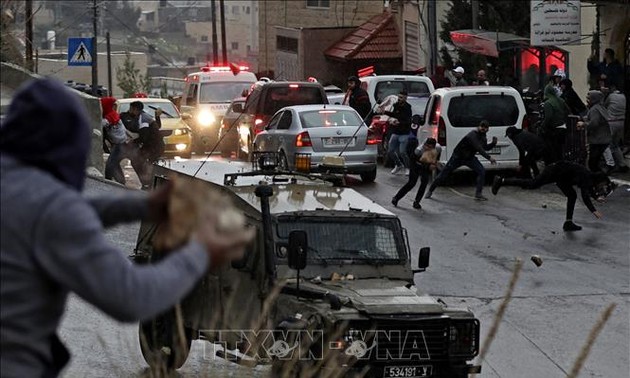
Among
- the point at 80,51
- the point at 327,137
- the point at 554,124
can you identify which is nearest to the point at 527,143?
the point at 554,124

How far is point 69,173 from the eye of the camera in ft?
11.3

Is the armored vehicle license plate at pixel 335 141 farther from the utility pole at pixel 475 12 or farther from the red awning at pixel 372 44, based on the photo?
the red awning at pixel 372 44

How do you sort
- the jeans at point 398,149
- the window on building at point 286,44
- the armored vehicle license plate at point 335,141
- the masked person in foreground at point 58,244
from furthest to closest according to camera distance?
1. the window on building at point 286,44
2. the jeans at point 398,149
3. the armored vehicle license plate at point 335,141
4. the masked person in foreground at point 58,244

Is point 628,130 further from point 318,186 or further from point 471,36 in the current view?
point 318,186

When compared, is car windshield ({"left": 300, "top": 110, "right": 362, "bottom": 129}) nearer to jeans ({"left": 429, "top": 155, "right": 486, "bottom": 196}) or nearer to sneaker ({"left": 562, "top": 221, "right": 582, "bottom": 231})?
jeans ({"left": 429, "top": 155, "right": 486, "bottom": 196})

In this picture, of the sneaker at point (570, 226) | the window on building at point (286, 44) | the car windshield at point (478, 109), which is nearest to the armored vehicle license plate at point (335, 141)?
the car windshield at point (478, 109)

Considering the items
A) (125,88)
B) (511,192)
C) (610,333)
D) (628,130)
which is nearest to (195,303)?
(610,333)

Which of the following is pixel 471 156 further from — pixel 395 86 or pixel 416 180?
pixel 395 86

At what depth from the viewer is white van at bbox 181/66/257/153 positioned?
32.7 meters

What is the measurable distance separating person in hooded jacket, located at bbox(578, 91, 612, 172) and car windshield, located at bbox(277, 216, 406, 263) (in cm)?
1318

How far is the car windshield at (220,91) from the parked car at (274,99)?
582 cm

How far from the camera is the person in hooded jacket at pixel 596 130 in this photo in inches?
901

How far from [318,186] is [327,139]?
504 inches

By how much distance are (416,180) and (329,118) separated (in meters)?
3.66
